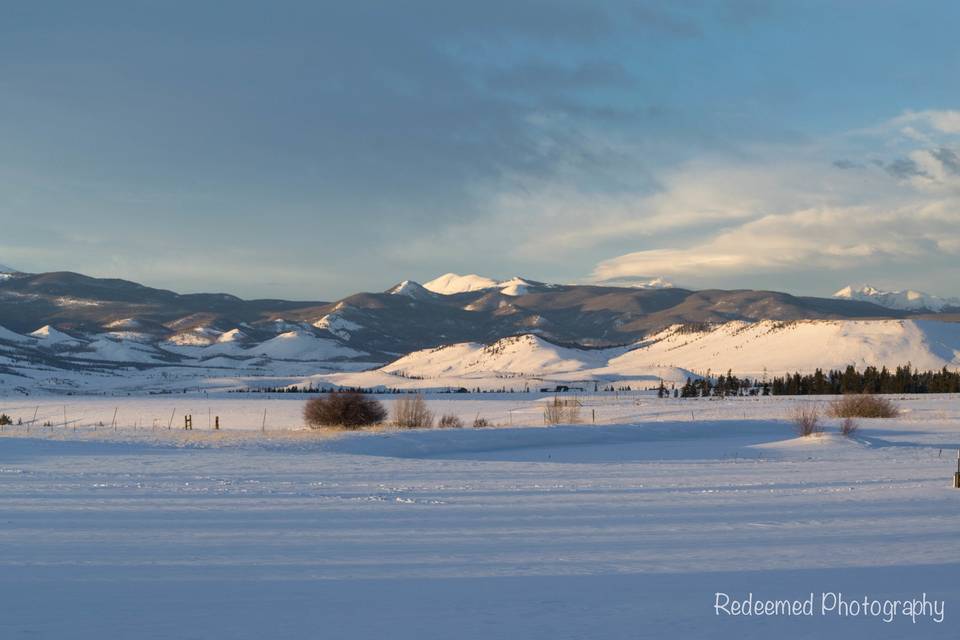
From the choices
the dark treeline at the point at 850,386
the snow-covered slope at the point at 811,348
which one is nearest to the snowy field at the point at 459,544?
the dark treeline at the point at 850,386

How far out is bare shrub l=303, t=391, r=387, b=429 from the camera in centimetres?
3991

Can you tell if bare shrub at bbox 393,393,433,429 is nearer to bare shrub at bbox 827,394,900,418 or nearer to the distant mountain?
bare shrub at bbox 827,394,900,418

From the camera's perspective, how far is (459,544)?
12266mm

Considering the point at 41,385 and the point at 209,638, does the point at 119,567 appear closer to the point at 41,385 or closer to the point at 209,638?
the point at 209,638

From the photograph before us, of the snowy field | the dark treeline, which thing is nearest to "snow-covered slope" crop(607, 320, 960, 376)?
the dark treeline

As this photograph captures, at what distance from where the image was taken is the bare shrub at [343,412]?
39906mm

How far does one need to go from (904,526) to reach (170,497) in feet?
42.1

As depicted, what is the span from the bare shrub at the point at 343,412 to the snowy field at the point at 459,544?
12.8 m

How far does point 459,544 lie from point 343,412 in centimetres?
2833

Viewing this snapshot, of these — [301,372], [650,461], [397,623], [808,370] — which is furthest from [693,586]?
[301,372]

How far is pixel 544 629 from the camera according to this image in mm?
8227

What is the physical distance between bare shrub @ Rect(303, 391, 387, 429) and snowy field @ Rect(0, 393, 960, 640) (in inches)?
504

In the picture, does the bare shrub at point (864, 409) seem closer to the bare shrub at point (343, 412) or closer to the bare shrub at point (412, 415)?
the bare shrub at point (412, 415)

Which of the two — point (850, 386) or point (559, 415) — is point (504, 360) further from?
point (559, 415)
